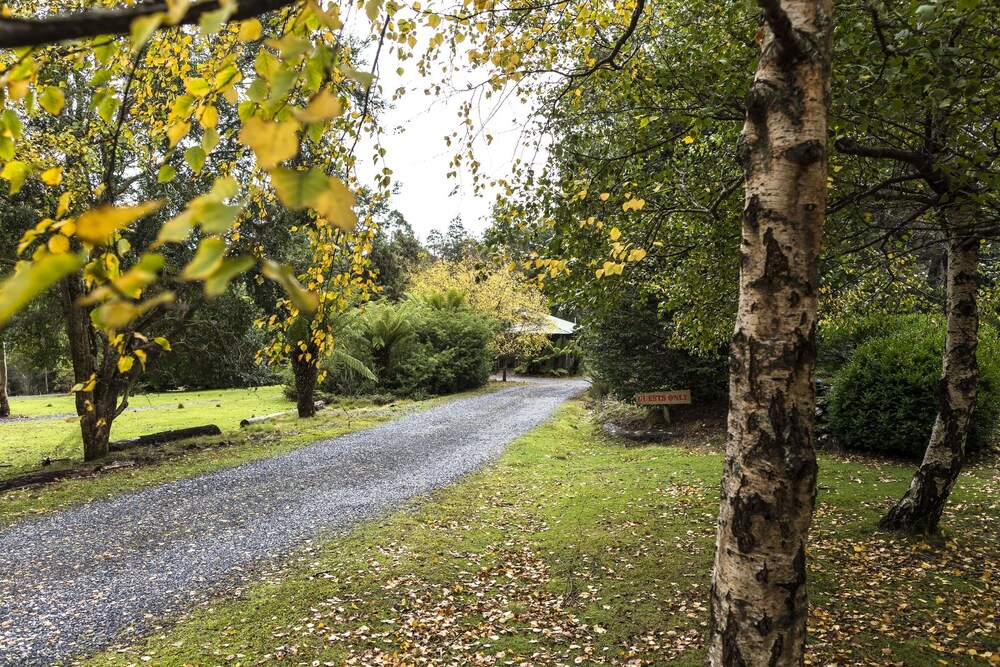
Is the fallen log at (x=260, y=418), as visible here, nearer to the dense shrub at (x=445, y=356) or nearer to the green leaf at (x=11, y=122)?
the dense shrub at (x=445, y=356)

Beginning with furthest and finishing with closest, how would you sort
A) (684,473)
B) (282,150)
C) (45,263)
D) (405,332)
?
(405,332)
(684,473)
(282,150)
(45,263)

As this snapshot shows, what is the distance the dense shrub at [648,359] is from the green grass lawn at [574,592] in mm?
4607

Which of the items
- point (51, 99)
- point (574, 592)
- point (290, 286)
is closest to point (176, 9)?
point (290, 286)

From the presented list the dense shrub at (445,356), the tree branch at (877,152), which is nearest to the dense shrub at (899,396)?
the tree branch at (877,152)

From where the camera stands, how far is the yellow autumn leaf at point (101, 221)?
0.70 meters

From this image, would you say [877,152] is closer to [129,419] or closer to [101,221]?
[101,221]

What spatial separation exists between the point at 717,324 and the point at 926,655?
12.1 feet

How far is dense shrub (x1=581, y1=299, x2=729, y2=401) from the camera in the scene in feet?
38.5

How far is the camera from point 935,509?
5.21m

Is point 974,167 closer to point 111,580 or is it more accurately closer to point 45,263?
point 45,263

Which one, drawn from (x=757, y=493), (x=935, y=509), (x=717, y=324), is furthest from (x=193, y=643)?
(x=935, y=509)

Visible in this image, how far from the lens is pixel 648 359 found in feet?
39.5

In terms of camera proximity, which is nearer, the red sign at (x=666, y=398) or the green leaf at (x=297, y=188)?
the green leaf at (x=297, y=188)

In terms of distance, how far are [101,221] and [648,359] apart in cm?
1194
